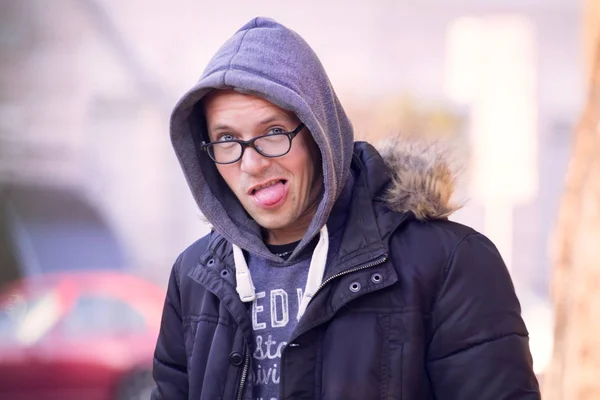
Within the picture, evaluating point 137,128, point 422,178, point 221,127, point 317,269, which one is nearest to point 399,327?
point 317,269

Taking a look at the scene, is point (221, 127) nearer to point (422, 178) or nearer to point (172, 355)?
point (422, 178)

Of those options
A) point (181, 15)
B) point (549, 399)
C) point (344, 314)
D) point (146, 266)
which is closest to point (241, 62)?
point (344, 314)

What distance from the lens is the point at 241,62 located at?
5.69ft

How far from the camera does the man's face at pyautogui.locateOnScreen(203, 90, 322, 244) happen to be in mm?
1719

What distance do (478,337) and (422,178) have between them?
0.35m

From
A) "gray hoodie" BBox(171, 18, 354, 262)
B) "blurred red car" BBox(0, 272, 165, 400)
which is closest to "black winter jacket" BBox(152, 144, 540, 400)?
"gray hoodie" BBox(171, 18, 354, 262)

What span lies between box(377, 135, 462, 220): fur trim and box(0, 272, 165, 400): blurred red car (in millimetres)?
4327

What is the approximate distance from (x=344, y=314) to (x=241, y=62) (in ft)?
1.76

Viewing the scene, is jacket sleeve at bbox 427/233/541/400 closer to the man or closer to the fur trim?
the man

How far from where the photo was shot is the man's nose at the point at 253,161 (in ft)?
5.57

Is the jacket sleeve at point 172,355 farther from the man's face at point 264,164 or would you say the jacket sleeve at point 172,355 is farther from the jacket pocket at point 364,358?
the jacket pocket at point 364,358

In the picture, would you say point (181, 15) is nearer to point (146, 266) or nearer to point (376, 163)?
point (146, 266)

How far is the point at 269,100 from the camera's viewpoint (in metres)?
1.70

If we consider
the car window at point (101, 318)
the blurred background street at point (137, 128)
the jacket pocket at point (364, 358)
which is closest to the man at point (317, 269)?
the jacket pocket at point (364, 358)
